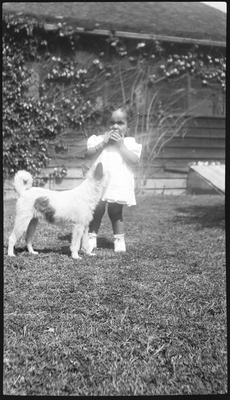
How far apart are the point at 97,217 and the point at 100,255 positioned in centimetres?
31

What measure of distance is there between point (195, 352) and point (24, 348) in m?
0.71

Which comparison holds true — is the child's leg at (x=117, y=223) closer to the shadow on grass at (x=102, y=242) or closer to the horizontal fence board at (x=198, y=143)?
the shadow on grass at (x=102, y=242)

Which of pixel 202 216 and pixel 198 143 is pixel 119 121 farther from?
pixel 198 143

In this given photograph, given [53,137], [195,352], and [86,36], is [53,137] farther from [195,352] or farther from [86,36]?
[195,352]

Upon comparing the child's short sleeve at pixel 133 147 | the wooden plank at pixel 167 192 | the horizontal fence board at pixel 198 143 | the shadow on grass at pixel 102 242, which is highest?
the horizontal fence board at pixel 198 143

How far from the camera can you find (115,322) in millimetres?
2020

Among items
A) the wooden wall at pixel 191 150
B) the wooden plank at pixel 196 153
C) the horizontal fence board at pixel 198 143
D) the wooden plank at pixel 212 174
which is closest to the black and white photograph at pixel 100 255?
the wooden plank at pixel 212 174

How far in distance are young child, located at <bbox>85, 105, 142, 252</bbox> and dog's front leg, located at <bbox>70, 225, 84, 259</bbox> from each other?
6.5 inches

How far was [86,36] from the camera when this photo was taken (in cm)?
728

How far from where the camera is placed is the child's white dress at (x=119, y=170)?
2.70 m

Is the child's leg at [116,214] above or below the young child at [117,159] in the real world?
Answer: below

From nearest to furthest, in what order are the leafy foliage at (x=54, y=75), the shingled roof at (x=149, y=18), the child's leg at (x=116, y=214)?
the child's leg at (x=116, y=214) < the leafy foliage at (x=54, y=75) < the shingled roof at (x=149, y=18)

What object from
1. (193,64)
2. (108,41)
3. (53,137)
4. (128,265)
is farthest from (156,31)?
(128,265)

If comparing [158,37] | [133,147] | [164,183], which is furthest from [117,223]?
[158,37]
